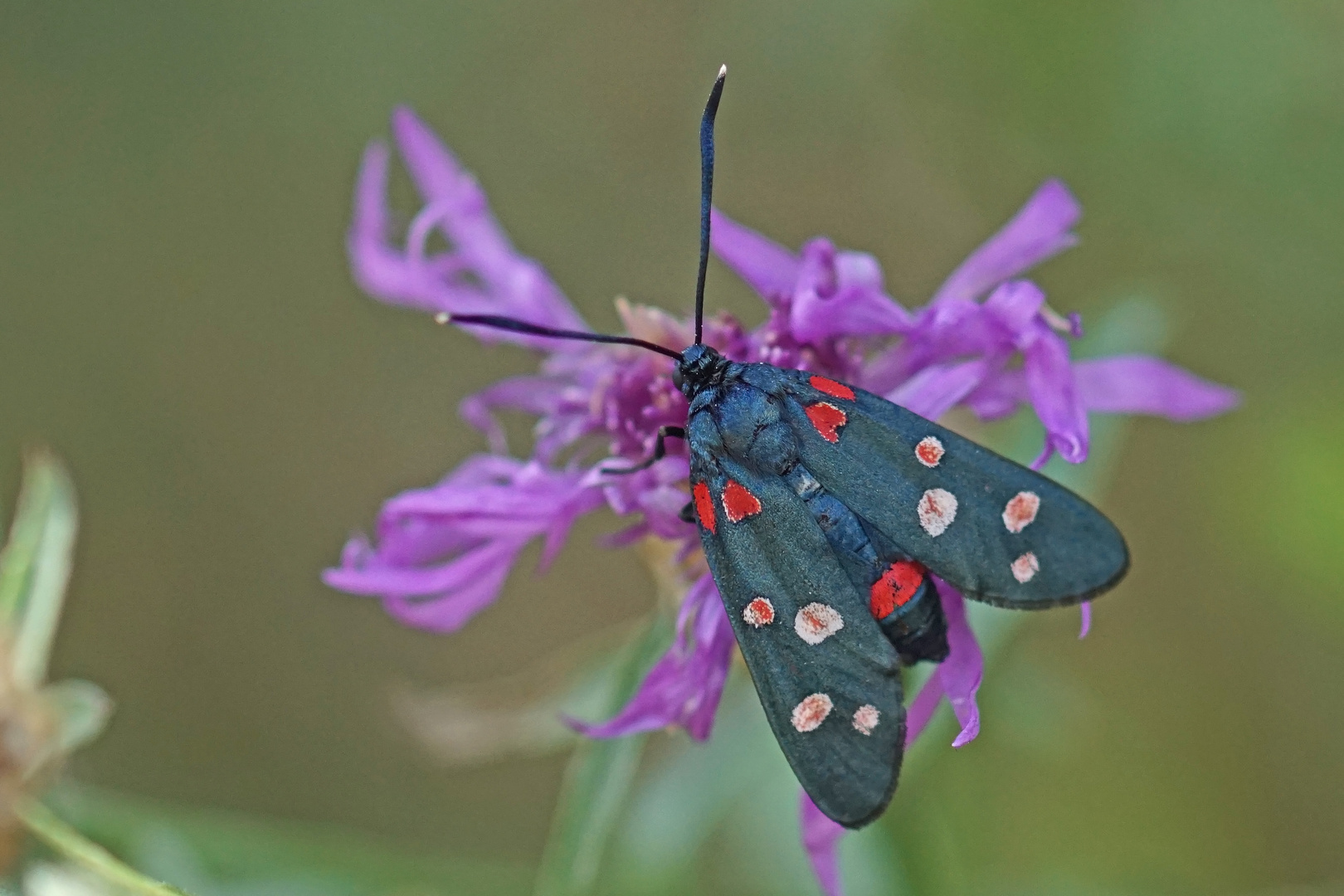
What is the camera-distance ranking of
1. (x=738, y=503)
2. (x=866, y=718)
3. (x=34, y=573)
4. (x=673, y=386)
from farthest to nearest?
(x=673, y=386) → (x=34, y=573) → (x=738, y=503) → (x=866, y=718)

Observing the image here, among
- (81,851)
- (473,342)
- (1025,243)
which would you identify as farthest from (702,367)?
(473,342)

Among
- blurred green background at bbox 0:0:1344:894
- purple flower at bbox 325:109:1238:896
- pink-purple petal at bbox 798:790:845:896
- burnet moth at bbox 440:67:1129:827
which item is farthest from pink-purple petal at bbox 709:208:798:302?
blurred green background at bbox 0:0:1344:894

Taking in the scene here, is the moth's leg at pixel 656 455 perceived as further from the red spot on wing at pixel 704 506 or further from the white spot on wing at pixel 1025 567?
the white spot on wing at pixel 1025 567

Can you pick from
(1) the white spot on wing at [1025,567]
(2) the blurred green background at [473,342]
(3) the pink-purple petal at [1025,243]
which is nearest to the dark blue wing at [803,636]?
(1) the white spot on wing at [1025,567]

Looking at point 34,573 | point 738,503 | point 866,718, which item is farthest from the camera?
point 34,573

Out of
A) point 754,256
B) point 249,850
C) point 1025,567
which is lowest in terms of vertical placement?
point 249,850

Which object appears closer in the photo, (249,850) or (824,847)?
(824,847)

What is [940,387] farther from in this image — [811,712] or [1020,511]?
[811,712]

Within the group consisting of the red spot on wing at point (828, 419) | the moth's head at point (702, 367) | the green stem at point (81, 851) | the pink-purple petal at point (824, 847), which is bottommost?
the green stem at point (81, 851)
